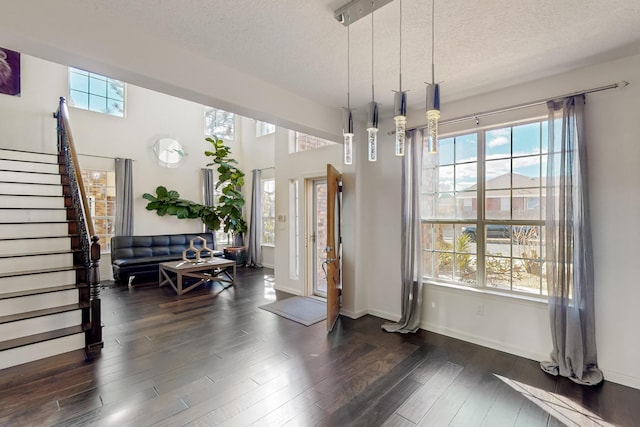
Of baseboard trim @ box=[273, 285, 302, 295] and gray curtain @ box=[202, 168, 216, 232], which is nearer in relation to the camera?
baseboard trim @ box=[273, 285, 302, 295]

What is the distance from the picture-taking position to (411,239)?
11.7 ft

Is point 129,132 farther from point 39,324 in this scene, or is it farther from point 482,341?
point 482,341

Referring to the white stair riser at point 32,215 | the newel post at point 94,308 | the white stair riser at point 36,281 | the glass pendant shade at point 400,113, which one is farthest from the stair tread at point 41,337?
the glass pendant shade at point 400,113

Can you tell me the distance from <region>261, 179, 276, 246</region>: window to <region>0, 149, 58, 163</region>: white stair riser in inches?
165

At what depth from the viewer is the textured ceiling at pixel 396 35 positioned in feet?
6.15

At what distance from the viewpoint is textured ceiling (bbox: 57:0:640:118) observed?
1875 mm

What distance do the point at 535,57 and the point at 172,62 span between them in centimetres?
289

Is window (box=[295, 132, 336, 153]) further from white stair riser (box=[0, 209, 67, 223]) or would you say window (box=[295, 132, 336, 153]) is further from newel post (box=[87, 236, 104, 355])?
white stair riser (box=[0, 209, 67, 223])

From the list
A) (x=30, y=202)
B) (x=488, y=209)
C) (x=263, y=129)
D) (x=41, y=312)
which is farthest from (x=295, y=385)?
(x=263, y=129)

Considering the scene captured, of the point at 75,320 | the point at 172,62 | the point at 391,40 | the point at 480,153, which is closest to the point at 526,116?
the point at 480,153

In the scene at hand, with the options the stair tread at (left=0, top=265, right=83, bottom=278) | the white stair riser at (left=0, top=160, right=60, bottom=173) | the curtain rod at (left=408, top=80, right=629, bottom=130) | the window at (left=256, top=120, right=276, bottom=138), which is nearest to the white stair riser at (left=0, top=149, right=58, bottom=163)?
the white stair riser at (left=0, top=160, right=60, bottom=173)

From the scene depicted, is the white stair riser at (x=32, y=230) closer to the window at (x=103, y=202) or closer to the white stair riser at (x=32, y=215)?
the white stair riser at (x=32, y=215)

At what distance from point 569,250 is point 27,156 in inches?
296

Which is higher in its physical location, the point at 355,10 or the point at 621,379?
the point at 355,10
